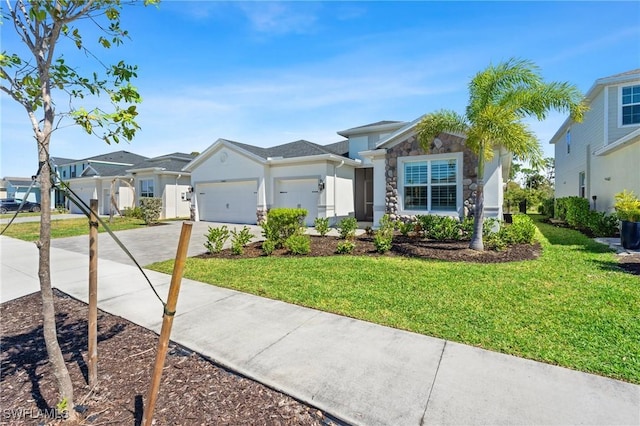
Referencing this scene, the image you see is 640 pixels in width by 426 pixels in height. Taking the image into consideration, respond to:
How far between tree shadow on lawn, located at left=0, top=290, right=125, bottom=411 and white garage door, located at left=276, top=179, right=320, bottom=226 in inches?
481

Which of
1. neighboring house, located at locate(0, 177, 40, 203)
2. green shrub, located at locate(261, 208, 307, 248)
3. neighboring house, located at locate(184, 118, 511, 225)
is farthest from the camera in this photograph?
neighboring house, located at locate(0, 177, 40, 203)

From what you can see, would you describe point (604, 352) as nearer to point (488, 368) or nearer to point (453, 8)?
point (488, 368)

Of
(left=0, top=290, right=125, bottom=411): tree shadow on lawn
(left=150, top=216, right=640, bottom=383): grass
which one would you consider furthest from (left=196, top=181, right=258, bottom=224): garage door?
(left=0, top=290, right=125, bottom=411): tree shadow on lawn

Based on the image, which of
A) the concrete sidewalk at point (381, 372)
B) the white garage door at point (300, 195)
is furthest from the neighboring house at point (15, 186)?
the concrete sidewalk at point (381, 372)

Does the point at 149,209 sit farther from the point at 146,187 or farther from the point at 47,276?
the point at 47,276

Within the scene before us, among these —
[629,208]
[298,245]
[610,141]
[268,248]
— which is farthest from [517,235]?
[610,141]

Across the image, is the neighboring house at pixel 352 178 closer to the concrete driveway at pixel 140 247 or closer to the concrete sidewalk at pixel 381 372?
the concrete driveway at pixel 140 247

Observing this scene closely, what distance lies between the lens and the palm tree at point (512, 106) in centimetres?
782

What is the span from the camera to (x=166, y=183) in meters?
23.2

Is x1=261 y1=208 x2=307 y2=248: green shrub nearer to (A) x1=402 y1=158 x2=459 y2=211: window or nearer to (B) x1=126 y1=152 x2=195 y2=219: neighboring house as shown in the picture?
(A) x1=402 y1=158 x2=459 y2=211: window

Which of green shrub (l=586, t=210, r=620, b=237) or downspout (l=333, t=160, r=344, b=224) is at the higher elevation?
downspout (l=333, t=160, r=344, b=224)

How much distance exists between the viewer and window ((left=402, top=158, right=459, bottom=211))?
11.3 meters

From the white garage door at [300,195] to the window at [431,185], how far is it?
5.24 m

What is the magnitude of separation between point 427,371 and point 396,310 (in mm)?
1541
